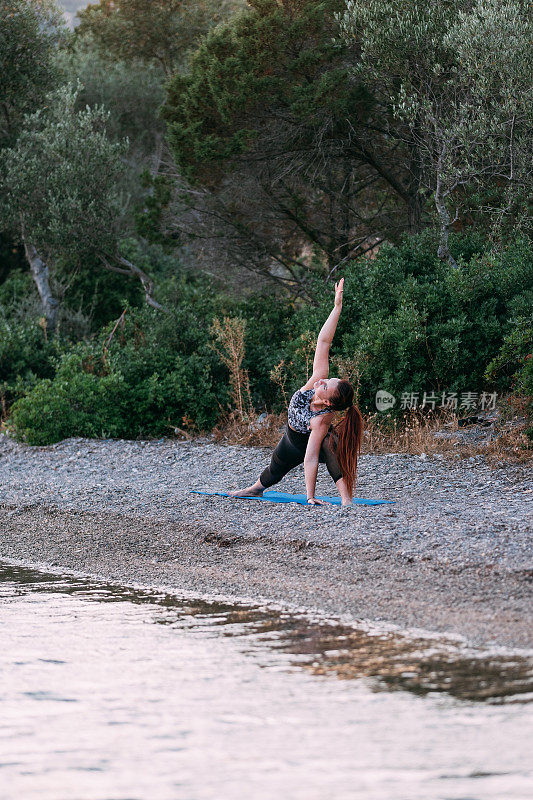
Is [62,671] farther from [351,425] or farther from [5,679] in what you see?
[351,425]

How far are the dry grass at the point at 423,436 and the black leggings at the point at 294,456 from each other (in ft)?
9.24

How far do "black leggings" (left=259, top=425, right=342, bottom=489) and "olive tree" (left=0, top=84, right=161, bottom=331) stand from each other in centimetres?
970

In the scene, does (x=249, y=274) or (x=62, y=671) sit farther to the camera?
(x=249, y=274)

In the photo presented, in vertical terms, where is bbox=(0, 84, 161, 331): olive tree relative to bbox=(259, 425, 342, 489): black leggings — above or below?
above

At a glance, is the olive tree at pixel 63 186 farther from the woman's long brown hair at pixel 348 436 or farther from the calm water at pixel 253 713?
the calm water at pixel 253 713

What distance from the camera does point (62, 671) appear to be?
518 centimetres

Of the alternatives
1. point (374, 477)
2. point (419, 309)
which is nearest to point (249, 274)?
point (419, 309)

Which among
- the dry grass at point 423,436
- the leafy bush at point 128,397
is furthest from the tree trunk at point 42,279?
the dry grass at point 423,436

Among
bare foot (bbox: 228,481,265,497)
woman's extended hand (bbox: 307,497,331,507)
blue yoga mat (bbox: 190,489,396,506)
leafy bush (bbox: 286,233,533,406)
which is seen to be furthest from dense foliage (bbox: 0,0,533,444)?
bare foot (bbox: 228,481,265,497)

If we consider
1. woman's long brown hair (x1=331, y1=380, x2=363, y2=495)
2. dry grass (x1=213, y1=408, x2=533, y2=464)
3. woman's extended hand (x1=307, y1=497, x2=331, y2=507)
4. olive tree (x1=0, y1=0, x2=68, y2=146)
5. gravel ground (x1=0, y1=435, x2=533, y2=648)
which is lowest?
gravel ground (x1=0, y1=435, x2=533, y2=648)

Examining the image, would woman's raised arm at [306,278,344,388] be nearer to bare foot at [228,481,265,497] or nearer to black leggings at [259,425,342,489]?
black leggings at [259,425,342,489]

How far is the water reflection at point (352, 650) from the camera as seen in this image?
4.60m

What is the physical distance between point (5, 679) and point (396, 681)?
2.12 m

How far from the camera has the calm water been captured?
3.70 metres
